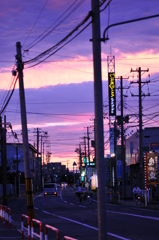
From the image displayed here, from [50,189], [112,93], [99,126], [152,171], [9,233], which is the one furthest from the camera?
[50,189]

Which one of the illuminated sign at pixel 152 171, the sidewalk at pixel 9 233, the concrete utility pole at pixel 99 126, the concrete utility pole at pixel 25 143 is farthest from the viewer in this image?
the illuminated sign at pixel 152 171

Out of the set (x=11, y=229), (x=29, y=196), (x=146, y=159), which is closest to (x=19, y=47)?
(x=29, y=196)

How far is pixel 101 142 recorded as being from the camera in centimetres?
1088

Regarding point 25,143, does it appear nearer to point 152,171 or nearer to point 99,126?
point 99,126

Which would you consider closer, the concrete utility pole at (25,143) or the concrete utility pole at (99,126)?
the concrete utility pole at (99,126)

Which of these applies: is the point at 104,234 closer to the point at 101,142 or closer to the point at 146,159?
the point at 101,142

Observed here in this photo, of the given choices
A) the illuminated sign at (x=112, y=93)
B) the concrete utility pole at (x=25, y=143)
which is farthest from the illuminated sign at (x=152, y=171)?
the concrete utility pole at (x=25, y=143)

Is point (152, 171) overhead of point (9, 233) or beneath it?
overhead

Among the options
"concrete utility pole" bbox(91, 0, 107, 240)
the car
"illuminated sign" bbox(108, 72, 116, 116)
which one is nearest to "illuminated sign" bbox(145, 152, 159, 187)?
"illuminated sign" bbox(108, 72, 116, 116)

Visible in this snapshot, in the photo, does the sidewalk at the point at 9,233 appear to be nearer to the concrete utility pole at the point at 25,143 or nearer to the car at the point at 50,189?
the concrete utility pole at the point at 25,143

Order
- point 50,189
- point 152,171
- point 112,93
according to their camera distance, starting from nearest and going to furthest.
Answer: point 152,171 → point 112,93 → point 50,189

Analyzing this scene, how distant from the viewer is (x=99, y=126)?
10914 millimetres

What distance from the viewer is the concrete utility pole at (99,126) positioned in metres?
10.7

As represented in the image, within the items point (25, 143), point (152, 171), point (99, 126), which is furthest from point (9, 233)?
point (152, 171)
